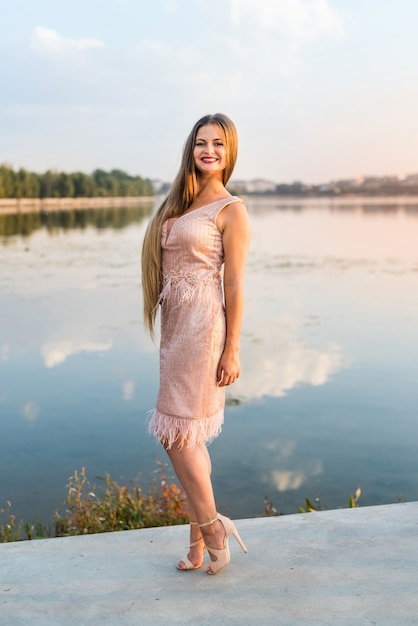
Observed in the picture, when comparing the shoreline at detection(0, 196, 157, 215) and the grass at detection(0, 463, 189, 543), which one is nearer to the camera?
the grass at detection(0, 463, 189, 543)

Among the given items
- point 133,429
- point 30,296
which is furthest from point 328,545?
point 30,296

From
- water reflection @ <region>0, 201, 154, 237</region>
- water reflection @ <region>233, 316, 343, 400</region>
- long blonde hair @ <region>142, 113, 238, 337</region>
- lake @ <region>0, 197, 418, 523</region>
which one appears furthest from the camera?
water reflection @ <region>0, 201, 154, 237</region>

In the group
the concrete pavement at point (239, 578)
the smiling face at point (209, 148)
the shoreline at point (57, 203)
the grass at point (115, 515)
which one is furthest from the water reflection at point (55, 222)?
the smiling face at point (209, 148)

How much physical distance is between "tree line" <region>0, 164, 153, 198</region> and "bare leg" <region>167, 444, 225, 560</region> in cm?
7036

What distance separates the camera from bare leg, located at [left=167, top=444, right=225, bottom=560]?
2539 mm

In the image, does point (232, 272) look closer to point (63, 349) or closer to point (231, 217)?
point (231, 217)

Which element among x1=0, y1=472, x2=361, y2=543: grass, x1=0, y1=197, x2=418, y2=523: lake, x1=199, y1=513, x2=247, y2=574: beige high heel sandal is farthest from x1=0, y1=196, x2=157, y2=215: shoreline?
x1=199, y1=513, x2=247, y2=574: beige high heel sandal

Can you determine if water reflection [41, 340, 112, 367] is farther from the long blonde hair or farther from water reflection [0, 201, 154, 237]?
water reflection [0, 201, 154, 237]

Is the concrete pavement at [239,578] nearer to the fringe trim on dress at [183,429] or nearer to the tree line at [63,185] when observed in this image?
the fringe trim on dress at [183,429]

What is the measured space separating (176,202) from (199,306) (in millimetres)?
392

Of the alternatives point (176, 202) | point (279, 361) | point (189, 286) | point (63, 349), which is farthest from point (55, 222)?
point (189, 286)

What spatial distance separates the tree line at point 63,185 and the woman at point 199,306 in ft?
230

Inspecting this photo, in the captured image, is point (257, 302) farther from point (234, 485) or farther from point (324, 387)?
point (234, 485)

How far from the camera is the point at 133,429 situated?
702cm
